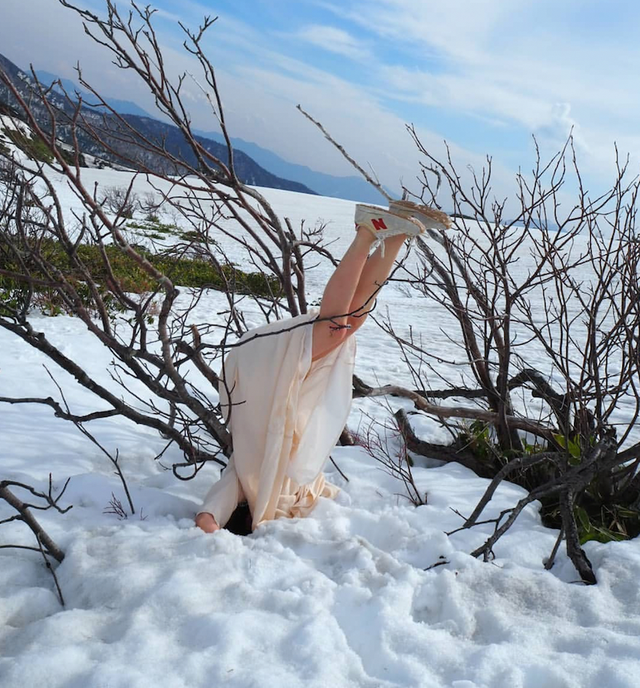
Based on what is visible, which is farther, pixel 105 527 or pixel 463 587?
pixel 105 527

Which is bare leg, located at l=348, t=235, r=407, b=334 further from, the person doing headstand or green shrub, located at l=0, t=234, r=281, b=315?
green shrub, located at l=0, t=234, r=281, b=315

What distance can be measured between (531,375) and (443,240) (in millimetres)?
936

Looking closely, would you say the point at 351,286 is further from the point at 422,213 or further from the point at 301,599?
the point at 301,599

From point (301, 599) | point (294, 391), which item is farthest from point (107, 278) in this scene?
point (301, 599)

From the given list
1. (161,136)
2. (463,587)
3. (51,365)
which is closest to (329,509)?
(463,587)

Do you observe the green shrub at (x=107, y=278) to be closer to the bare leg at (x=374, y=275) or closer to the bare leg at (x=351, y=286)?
the bare leg at (x=351, y=286)

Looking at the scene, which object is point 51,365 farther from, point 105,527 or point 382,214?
point 382,214

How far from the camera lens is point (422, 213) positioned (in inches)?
88.4

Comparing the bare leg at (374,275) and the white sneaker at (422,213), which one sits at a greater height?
the white sneaker at (422,213)

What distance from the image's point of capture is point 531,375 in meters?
3.17

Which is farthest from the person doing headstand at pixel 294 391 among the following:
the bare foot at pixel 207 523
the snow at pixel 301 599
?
the snow at pixel 301 599

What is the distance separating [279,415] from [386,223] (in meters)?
0.92

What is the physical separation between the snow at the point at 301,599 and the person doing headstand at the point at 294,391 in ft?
0.58

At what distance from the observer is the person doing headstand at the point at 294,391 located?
7.58 ft
